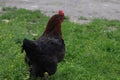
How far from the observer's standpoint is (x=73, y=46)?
8.46 metres

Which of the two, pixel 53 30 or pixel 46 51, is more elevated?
pixel 53 30

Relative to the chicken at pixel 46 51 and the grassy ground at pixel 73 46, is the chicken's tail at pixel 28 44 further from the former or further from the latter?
the grassy ground at pixel 73 46

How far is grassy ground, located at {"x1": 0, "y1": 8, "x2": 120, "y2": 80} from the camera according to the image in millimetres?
7012

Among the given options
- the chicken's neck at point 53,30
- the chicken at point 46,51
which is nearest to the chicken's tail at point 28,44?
the chicken at point 46,51

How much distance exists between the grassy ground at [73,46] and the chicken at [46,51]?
43 cm

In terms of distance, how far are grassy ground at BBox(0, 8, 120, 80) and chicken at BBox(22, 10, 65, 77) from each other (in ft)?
1.42

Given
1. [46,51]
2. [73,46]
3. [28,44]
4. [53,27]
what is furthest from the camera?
[73,46]

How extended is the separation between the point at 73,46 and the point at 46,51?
2351 millimetres

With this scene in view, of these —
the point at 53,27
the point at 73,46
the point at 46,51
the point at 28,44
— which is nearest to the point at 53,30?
the point at 53,27

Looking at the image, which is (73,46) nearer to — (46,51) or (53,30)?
(53,30)

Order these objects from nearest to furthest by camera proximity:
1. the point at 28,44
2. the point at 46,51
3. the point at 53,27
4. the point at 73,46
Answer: the point at 28,44 < the point at 46,51 < the point at 53,27 < the point at 73,46

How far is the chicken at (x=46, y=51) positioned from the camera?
19.5 ft

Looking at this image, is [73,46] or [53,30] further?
[73,46]

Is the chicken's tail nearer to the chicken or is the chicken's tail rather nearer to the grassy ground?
the chicken
